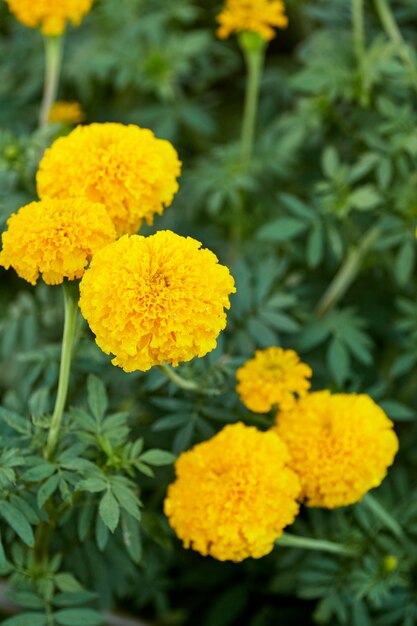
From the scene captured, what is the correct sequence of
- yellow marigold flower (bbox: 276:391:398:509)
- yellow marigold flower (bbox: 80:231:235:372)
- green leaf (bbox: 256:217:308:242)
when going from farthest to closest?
green leaf (bbox: 256:217:308:242) → yellow marigold flower (bbox: 276:391:398:509) → yellow marigold flower (bbox: 80:231:235:372)

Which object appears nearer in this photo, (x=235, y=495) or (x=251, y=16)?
(x=235, y=495)

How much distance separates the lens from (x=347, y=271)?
1890 mm

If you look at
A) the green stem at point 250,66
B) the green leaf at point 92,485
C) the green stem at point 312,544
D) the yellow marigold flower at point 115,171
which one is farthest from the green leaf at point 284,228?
the green leaf at point 92,485

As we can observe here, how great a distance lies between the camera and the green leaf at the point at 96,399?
4.28 ft

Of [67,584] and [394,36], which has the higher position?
[394,36]

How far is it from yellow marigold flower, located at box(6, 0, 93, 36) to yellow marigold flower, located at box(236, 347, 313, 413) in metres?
0.78

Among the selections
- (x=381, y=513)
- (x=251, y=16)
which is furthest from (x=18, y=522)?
(x=251, y=16)

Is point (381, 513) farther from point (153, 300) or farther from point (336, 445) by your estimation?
point (153, 300)

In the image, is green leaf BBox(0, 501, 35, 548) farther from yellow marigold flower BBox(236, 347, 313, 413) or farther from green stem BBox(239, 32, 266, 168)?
green stem BBox(239, 32, 266, 168)

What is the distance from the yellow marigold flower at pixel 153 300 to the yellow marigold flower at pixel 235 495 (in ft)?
0.73

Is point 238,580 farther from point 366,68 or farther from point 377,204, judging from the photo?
point 366,68

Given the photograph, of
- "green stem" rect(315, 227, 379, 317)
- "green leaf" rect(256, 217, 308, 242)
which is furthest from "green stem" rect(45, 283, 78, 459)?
"green stem" rect(315, 227, 379, 317)

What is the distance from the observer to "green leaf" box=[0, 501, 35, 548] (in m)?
1.17

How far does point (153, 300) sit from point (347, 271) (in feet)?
3.01
